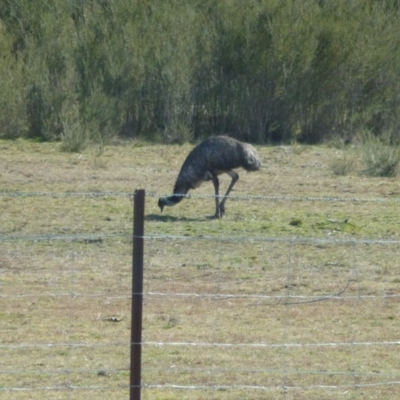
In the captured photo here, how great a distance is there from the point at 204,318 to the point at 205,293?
892mm

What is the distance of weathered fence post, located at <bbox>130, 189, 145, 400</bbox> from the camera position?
5.43m

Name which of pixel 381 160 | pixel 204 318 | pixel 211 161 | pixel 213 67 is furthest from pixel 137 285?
pixel 213 67

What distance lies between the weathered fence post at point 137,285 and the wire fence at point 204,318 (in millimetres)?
506

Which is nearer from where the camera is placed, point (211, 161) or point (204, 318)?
point (204, 318)

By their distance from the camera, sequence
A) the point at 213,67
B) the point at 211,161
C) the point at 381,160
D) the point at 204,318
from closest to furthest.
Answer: the point at 204,318, the point at 211,161, the point at 381,160, the point at 213,67

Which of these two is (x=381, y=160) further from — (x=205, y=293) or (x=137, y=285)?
(x=137, y=285)

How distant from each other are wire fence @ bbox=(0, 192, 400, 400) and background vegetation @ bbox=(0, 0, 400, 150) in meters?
12.4

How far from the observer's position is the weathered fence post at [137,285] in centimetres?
543

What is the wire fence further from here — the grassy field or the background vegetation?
the background vegetation

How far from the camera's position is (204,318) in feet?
29.5

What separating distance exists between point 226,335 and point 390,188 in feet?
30.1

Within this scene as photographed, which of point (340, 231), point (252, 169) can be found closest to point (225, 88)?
point (252, 169)

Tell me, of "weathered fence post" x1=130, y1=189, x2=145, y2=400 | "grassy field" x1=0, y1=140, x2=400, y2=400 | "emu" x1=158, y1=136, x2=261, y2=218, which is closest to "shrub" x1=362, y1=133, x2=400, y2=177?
"grassy field" x1=0, y1=140, x2=400, y2=400

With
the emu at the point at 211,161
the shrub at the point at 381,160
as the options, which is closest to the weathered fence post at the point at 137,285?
the emu at the point at 211,161
